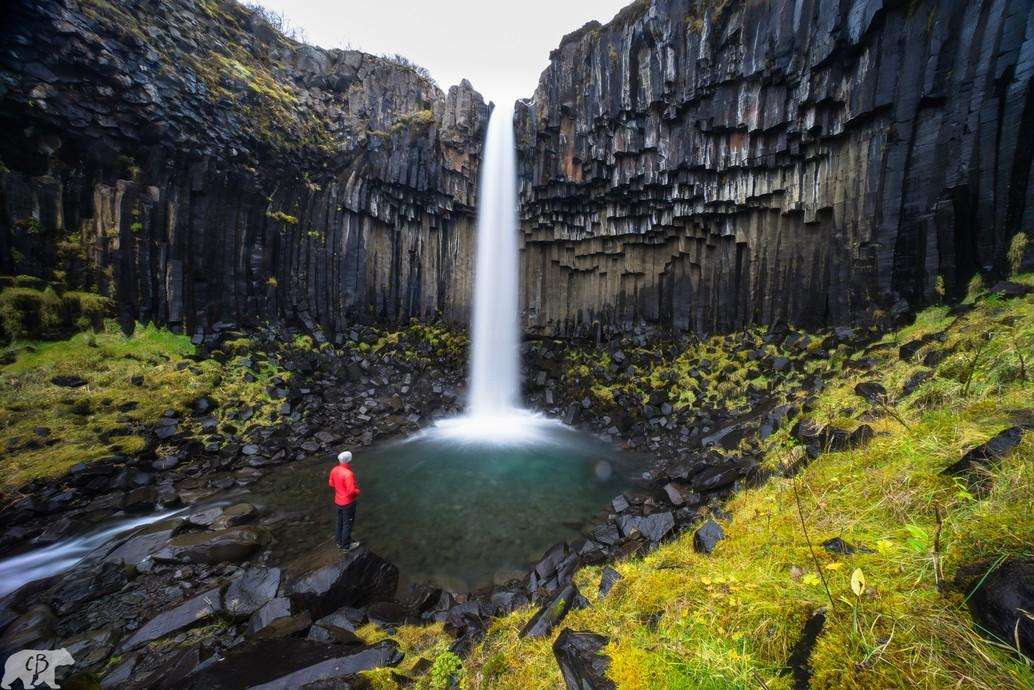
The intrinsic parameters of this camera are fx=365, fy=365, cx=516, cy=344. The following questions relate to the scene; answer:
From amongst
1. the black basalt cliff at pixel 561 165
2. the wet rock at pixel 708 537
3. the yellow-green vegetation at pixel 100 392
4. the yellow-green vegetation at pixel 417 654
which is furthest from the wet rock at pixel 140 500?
the wet rock at pixel 708 537

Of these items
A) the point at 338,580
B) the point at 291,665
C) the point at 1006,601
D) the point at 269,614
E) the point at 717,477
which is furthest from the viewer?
the point at 717,477

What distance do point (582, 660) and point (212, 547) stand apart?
292 inches

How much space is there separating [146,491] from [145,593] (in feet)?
14.1

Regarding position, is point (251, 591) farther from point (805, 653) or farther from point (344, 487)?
point (805, 653)

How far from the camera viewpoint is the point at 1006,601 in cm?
171

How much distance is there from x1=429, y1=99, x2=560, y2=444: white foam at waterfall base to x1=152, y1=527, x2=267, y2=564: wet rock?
37.7ft

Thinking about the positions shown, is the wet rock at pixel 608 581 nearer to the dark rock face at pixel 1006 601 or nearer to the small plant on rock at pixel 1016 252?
the dark rock face at pixel 1006 601

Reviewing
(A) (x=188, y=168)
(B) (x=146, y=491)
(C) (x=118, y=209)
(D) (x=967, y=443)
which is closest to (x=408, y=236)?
(A) (x=188, y=168)

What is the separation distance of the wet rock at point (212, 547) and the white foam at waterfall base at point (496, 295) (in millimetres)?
11488

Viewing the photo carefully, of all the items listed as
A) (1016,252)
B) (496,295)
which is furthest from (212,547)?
(1016,252)

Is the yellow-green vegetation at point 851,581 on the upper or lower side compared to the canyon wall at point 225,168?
lower

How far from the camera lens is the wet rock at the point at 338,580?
5.43m

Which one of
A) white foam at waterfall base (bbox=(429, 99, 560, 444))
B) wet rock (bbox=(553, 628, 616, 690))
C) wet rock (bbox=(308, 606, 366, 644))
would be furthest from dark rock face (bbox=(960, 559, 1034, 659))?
white foam at waterfall base (bbox=(429, 99, 560, 444))

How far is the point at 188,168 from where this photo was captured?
14.8 metres
